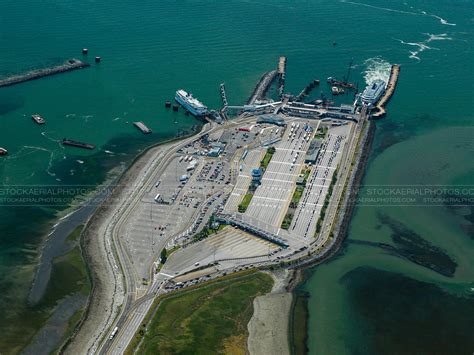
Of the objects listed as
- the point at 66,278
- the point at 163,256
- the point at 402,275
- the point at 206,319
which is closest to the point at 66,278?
the point at 66,278

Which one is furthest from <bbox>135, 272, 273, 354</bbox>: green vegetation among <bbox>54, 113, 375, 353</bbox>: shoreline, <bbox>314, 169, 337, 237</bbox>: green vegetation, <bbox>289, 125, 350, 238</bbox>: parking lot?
<bbox>314, 169, 337, 237</bbox>: green vegetation

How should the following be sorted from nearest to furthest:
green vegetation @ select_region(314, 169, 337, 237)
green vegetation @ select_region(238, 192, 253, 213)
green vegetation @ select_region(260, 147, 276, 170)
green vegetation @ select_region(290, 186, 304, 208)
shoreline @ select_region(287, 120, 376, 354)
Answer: shoreline @ select_region(287, 120, 376, 354)
green vegetation @ select_region(314, 169, 337, 237)
green vegetation @ select_region(238, 192, 253, 213)
green vegetation @ select_region(290, 186, 304, 208)
green vegetation @ select_region(260, 147, 276, 170)

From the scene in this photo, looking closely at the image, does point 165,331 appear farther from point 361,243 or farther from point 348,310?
point 361,243

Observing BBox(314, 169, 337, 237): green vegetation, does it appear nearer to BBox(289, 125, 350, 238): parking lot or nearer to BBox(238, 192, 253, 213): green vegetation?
BBox(289, 125, 350, 238): parking lot

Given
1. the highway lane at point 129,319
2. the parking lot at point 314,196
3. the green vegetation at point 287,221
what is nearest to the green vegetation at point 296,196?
the parking lot at point 314,196

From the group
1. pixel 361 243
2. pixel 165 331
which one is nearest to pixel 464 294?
pixel 361 243

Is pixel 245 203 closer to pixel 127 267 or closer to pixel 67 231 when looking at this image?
pixel 127 267
